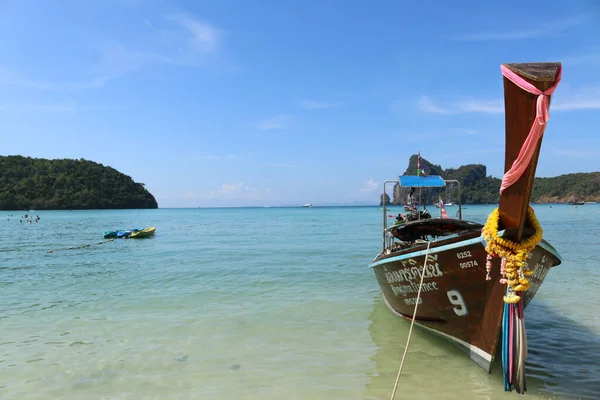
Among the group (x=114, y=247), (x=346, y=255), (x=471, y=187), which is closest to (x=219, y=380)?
(x=346, y=255)

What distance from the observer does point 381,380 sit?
5.56 m

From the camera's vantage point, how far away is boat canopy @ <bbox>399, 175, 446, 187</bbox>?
347 inches

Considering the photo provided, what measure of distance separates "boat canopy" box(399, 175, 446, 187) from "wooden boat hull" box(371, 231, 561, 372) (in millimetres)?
2636

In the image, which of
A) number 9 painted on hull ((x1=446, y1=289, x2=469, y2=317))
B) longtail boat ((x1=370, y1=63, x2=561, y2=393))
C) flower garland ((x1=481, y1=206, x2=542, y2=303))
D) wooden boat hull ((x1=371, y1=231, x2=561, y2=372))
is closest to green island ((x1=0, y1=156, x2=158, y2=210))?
wooden boat hull ((x1=371, y1=231, x2=561, y2=372))

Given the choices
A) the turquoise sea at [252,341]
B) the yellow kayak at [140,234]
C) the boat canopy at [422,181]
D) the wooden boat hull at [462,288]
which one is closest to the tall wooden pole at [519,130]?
the wooden boat hull at [462,288]

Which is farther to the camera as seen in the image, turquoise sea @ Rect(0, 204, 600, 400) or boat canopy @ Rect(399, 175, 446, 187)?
boat canopy @ Rect(399, 175, 446, 187)

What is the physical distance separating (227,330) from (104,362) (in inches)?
92.0

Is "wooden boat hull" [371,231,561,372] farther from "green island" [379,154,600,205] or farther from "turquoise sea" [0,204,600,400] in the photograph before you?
"green island" [379,154,600,205]

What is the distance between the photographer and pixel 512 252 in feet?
14.5

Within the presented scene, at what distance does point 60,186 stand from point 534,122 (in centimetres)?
13479

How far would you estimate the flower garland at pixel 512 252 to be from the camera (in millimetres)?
4348

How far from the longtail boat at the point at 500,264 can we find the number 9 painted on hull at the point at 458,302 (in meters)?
0.02

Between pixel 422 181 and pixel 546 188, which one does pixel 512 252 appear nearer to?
pixel 422 181

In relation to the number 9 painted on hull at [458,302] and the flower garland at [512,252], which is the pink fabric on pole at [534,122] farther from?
the number 9 painted on hull at [458,302]
